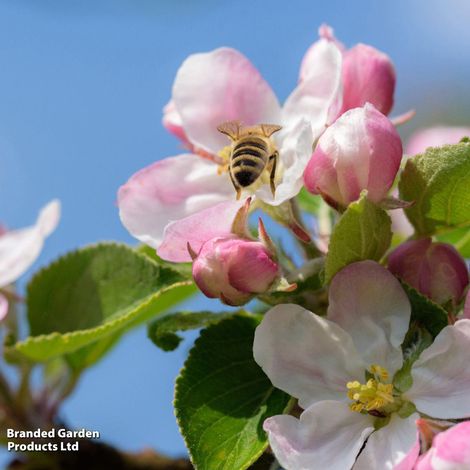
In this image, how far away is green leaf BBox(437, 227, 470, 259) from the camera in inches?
67.2

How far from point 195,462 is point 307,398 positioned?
0.18 meters

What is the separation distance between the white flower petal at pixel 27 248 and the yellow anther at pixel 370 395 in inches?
28.6

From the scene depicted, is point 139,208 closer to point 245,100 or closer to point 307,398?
point 245,100

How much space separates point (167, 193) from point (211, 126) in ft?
0.49

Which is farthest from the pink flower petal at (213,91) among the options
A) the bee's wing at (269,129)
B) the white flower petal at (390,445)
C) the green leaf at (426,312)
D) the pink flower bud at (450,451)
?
the pink flower bud at (450,451)

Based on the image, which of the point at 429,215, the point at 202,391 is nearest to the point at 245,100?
the point at 429,215

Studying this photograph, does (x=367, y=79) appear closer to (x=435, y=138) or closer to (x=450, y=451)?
(x=450, y=451)

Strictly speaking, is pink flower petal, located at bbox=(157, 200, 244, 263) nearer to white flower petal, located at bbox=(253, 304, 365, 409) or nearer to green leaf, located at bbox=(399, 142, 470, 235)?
white flower petal, located at bbox=(253, 304, 365, 409)

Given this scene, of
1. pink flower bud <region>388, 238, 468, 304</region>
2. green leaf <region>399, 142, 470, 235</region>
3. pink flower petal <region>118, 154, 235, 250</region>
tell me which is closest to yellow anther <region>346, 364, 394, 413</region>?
pink flower bud <region>388, 238, 468, 304</region>

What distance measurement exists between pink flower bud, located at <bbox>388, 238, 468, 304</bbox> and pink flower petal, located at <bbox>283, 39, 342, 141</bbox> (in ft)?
0.71

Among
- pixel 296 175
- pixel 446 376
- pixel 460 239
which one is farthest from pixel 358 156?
pixel 460 239

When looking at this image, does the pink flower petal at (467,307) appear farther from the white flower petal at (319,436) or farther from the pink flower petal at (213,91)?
the pink flower petal at (213,91)

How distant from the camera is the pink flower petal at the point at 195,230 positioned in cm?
130

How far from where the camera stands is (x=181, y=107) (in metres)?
1.60
